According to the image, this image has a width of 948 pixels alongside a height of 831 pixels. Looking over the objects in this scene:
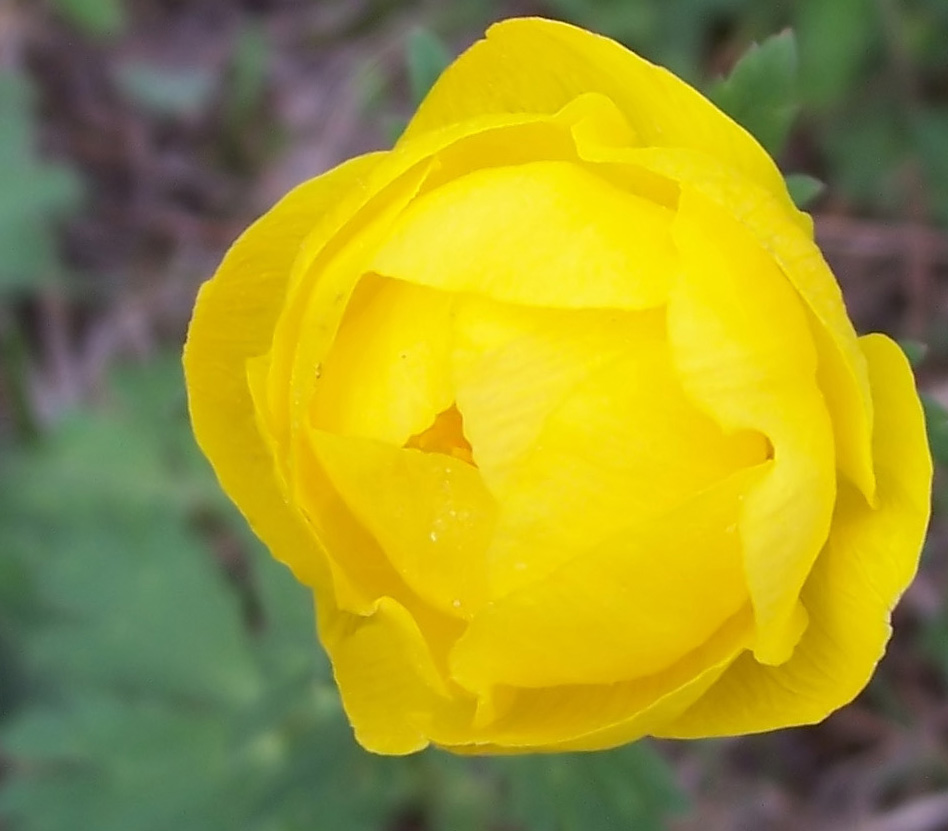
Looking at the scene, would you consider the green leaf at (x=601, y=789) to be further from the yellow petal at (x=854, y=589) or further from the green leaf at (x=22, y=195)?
the green leaf at (x=22, y=195)

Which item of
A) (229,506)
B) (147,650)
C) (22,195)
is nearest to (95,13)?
(22,195)

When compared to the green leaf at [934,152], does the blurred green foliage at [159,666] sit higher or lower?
lower

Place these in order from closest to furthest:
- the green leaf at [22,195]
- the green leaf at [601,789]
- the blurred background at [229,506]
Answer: the green leaf at [601,789] → the blurred background at [229,506] → the green leaf at [22,195]

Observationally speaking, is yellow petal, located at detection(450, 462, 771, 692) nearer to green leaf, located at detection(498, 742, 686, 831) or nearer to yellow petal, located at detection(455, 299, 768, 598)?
yellow petal, located at detection(455, 299, 768, 598)

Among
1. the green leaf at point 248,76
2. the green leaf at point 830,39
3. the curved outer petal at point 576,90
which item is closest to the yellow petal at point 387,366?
the curved outer petal at point 576,90

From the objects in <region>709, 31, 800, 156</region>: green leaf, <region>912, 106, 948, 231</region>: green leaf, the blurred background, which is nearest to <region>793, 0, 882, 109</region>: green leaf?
the blurred background

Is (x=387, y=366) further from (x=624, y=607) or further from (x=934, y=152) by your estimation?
(x=934, y=152)

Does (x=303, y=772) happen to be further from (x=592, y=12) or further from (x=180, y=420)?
(x=592, y=12)
